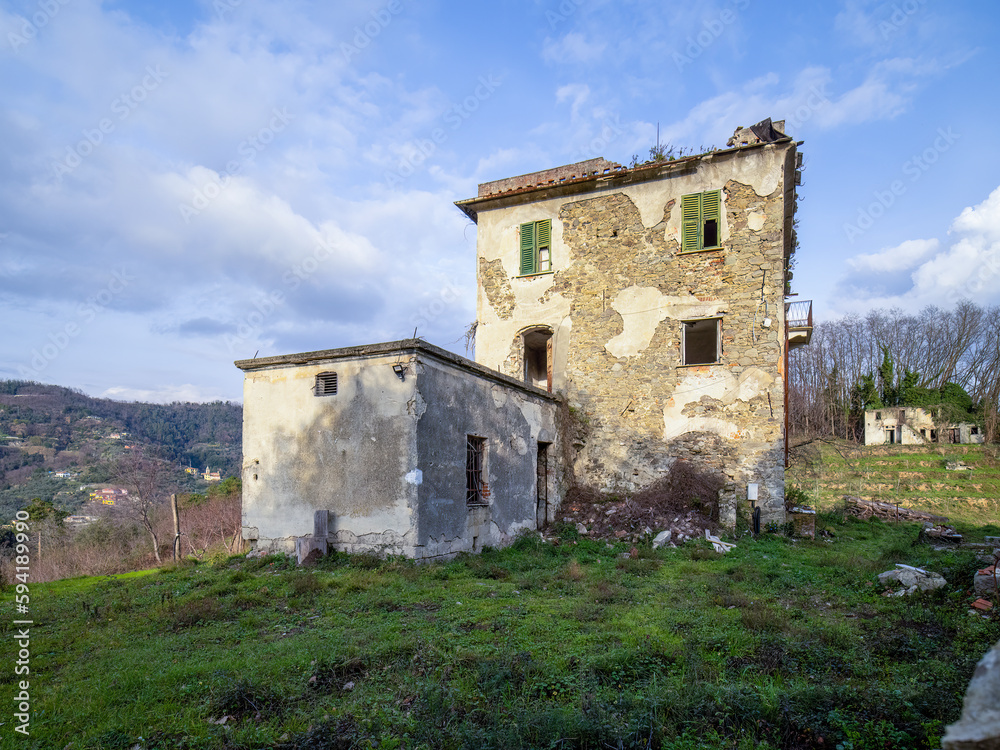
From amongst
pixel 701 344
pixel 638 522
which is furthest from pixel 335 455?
pixel 701 344

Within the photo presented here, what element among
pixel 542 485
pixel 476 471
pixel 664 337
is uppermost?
pixel 664 337

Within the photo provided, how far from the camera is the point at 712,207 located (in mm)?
14227

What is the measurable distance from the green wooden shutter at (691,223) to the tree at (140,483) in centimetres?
1633

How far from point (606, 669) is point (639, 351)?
10979mm

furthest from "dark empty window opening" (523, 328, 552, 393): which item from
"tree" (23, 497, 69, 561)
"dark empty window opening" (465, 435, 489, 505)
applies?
"tree" (23, 497, 69, 561)

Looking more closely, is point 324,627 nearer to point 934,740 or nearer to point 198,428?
point 934,740

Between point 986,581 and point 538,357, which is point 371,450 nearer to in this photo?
point 986,581

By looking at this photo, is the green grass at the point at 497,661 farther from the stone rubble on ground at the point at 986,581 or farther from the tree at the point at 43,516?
the tree at the point at 43,516

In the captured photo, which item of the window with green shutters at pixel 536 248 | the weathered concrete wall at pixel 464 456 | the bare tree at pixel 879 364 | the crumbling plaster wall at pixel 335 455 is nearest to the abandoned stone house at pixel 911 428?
the bare tree at pixel 879 364

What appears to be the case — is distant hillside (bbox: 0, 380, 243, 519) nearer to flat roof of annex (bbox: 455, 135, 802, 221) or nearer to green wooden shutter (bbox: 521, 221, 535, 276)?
green wooden shutter (bbox: 521, 221, 535, 276)

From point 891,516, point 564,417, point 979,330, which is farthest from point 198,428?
point 979,330

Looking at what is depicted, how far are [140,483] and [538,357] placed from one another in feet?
40.6

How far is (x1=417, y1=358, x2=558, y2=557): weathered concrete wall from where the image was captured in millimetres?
9125

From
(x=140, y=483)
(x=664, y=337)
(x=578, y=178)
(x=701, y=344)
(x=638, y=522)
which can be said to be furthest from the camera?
(x=701, y=344)
